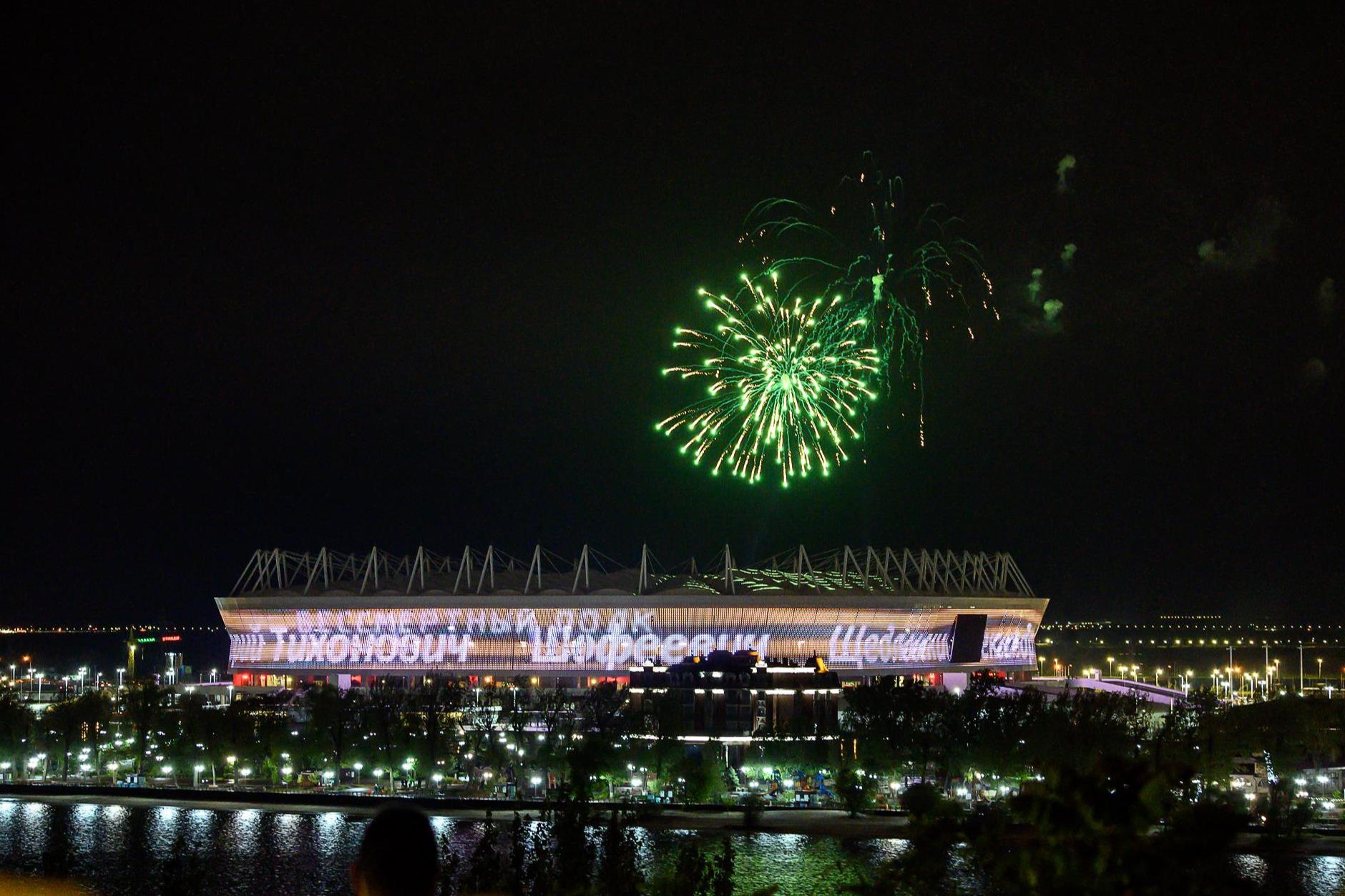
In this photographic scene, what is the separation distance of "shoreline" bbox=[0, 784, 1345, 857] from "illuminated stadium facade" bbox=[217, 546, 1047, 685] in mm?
25070

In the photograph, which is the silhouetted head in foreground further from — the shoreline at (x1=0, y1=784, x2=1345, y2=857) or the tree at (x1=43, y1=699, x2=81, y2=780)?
the tree at (x1=43, y1=699, x2=81, y2=780)

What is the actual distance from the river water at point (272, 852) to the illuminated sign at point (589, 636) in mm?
29425

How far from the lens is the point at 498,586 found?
77875 millimetres

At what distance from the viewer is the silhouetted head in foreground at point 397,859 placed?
13.0 ft

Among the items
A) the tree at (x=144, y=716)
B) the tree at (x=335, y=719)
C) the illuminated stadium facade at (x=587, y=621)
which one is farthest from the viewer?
the illuminated stadium facade at (x=587, y=621)

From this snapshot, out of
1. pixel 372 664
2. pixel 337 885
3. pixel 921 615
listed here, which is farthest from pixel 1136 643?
pixel 337 885

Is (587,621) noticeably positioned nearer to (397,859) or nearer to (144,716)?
(144,716)

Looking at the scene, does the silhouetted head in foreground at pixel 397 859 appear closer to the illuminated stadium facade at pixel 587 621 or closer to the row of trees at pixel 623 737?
the row of trees at pixel 623 737

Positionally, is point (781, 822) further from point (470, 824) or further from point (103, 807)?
point (103, 807)

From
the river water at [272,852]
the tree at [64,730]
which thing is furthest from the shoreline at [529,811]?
the tree at [64,730]

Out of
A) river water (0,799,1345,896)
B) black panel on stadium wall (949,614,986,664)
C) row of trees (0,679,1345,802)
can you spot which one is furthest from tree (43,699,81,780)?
black panel on stadium wall (949,614,986,664)

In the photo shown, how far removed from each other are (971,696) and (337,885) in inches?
992

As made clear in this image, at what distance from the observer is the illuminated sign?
7312 cm

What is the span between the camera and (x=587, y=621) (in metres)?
73.4
